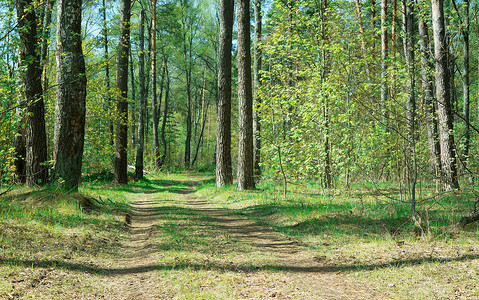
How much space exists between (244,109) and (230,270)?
335 inches

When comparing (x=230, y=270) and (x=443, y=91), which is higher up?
(x=443, y=91)

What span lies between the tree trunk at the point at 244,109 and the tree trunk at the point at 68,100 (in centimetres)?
571

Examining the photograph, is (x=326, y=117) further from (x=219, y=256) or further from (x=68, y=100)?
(x=68, y=100)

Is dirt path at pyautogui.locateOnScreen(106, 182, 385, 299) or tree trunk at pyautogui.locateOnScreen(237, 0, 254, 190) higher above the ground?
tree trunk at pyautogui.locateOnScreen(237, 0, 254, 190)

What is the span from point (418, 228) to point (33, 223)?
21.7 feet

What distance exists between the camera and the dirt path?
3.95 metres

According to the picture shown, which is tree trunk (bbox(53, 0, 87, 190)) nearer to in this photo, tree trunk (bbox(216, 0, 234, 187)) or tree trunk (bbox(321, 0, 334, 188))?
tree trunk (bbox(216, 0, 234, 187))

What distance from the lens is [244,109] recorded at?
12555mm

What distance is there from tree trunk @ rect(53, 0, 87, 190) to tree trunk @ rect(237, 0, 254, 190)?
18.7ft

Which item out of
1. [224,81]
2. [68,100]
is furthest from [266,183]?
[68,100]

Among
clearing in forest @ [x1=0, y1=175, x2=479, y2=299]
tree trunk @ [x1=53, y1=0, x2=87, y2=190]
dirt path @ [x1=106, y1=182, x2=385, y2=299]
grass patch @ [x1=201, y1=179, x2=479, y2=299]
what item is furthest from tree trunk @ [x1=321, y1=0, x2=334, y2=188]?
tree trunk @ [x1=53, y1=0, x2=87, y2=190]

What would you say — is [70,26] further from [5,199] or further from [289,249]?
[289,249]

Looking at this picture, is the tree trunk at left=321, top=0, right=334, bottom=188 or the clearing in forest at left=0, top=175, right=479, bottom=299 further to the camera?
the tree trunk at left=321, top=0, right=334, bottom=188

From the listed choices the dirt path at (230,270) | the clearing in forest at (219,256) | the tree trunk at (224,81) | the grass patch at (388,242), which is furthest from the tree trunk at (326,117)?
the dirt path at (230,270)
